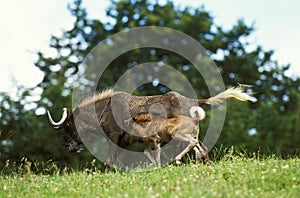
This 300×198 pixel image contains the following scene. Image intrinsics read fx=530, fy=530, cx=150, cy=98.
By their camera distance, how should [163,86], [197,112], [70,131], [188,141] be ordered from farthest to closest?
[163,86]
[70,131]
[197,112]
[188,141]

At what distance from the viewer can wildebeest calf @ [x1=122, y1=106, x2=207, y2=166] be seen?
42.3 ft

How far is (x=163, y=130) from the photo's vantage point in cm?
1316

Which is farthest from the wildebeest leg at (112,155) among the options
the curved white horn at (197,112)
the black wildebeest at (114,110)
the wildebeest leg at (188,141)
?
the curved white horn at (197,112)

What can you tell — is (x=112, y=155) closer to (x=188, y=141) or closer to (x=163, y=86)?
(x=188, y=141)

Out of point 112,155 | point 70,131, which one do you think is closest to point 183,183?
point 112,155

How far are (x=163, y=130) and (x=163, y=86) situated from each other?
17.6 meters

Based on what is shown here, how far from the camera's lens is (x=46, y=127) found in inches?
1180

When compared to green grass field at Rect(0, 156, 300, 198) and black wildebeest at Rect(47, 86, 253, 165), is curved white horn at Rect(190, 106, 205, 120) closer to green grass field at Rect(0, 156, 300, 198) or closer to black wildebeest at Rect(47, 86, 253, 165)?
black wildebeest at Rect(47, 86, 253, 165)

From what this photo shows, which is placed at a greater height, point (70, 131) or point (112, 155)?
point (70, 131)

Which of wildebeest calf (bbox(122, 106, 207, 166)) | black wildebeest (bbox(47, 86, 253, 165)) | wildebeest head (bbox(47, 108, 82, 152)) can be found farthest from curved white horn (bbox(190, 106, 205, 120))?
wildebeest head (bbox(47, 108, 82, 152))

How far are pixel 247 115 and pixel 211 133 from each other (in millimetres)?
3757

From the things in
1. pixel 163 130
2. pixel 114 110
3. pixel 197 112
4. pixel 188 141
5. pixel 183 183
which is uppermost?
pixel 114 110

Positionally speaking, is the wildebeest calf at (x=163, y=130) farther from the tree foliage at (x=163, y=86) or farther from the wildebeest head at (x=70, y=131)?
the tree foliage at (x=163, y=86)

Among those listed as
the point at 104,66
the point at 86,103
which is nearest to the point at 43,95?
the point at 104,66
